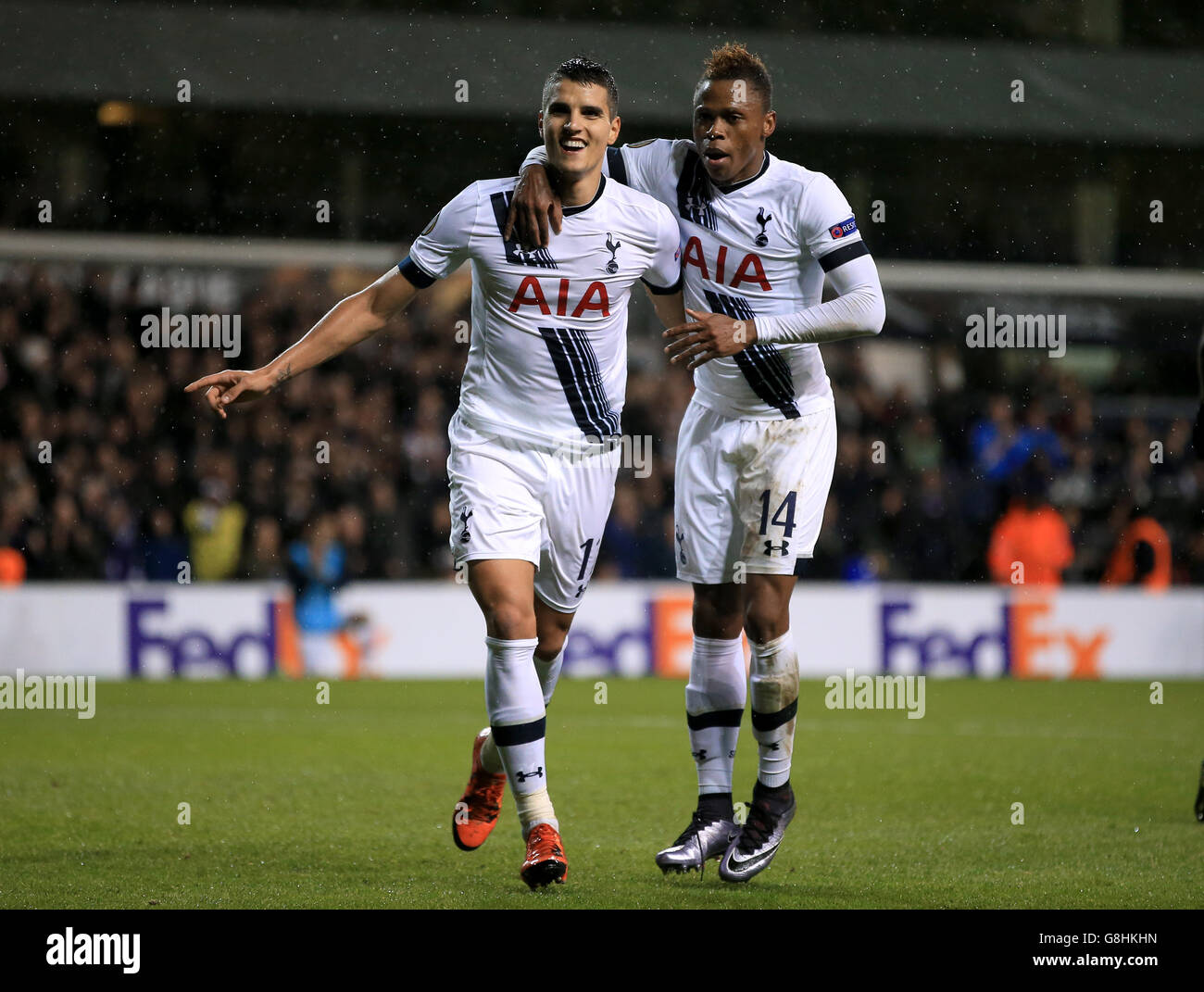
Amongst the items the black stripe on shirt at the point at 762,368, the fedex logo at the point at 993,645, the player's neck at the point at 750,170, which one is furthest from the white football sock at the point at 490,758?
the fedex logo at the point at 993,645

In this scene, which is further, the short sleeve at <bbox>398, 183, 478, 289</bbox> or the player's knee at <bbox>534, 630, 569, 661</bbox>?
the player's knee at <bbox>534, 630, 569, 661</bbox>

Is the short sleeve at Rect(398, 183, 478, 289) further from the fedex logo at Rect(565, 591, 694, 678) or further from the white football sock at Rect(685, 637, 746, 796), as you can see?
the fedex logo at Rect(565, 591, 694, 678)

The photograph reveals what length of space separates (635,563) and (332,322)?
8934mm

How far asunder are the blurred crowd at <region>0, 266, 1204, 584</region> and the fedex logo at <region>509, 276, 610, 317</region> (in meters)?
8.47

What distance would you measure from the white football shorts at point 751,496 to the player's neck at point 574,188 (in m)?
0.94

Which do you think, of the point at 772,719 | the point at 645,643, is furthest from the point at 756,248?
the point at 645,643

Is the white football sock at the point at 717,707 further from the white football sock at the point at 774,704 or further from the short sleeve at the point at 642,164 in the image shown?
the short sleeve at the point at 642,164

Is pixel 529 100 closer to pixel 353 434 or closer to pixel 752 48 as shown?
pixel 752 48

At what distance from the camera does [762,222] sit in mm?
5309

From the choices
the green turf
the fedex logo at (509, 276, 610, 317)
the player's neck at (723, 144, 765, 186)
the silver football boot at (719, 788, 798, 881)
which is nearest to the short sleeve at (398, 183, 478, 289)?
the fedex logo at (509, 276, 610, 317)

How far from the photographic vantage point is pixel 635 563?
1381cm

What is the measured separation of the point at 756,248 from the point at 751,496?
33.4 inches

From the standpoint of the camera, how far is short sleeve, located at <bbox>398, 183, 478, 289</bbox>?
5.02 metres
